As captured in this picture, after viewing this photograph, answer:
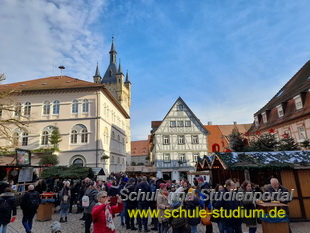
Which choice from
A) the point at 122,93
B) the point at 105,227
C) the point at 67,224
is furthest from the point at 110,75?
the point at 105,227

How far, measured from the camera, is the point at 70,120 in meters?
26.8

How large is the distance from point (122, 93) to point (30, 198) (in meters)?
56.2

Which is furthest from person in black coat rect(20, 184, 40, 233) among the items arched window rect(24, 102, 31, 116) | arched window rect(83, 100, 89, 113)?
arched window rect(24, 102, 31, 116)

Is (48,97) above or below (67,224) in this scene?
above

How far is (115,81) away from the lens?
63.3 metres

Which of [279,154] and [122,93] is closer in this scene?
[279,154]

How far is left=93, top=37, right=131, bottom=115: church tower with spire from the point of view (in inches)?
2431

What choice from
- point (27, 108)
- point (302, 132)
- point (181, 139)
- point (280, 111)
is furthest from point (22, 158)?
point (280, 111)

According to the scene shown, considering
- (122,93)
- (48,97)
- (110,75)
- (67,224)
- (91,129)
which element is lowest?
(67,224)

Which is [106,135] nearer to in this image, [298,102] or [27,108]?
[27,108]

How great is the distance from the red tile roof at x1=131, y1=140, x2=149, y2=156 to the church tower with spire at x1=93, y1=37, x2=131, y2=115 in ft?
88.9

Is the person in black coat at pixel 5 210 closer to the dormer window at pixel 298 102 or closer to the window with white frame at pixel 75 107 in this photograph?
the window with white frame at pixel 75 107

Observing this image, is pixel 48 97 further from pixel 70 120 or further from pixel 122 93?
pixel 122 93

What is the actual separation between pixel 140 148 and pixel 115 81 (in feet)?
126
